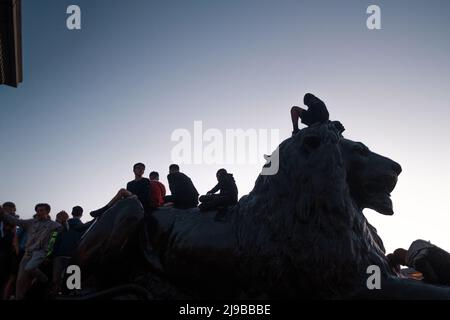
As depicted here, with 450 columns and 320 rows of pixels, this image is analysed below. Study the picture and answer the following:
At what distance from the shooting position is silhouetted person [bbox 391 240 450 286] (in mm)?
4152

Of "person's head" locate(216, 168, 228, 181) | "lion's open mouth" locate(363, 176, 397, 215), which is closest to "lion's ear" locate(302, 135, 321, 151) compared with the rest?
"lion's open mouth" locate(363, 176, 397, 215)

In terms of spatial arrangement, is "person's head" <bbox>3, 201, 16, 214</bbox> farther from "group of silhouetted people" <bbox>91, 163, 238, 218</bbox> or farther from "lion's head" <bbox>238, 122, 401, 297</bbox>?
"lion's head" <bbox>238, 122, 401, 297</bbox>

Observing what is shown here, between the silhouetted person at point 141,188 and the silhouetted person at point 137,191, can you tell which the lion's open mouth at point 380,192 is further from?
the silhouetted person at point 141,188

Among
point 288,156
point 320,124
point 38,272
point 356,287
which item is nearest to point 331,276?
point 356,287

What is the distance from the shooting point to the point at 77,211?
8484 mm

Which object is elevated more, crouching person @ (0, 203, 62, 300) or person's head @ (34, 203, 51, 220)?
person's head @ (34, 203, 51, 220)

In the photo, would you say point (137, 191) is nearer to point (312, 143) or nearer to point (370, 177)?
point (312, 143)

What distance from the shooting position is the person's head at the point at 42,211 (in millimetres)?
7289

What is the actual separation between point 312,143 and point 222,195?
4.12 ft

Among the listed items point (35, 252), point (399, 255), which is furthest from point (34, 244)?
point (399, 255)

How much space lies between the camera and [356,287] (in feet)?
12.0

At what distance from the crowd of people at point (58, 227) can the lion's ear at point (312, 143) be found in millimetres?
1154

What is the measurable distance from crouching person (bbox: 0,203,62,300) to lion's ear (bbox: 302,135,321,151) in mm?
4925
